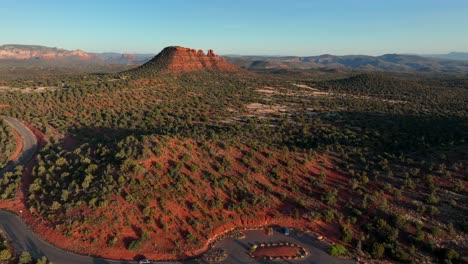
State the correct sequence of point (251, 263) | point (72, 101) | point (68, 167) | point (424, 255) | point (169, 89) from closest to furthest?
1. point (251, 263)
2. point (424, 255)
3. point (68, 167)
4. point (72, 101)
5. point (169, 89)

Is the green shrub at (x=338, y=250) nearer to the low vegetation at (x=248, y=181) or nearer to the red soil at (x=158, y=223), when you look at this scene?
the low vegetation at (x=248, y=181)

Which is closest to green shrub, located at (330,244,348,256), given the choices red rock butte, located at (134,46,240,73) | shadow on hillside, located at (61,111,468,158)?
shadow on hillside, located at (61,111,468,158)

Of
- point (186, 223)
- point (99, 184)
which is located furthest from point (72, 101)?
point (186, 223)

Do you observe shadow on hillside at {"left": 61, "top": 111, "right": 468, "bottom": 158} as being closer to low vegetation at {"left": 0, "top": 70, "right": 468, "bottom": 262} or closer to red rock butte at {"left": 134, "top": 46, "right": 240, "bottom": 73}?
low vegetation at {"left": 0, "top": 70, "right": 468, "bottom": 262}

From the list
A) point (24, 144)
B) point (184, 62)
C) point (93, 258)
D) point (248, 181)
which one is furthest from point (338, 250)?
point (184, 62)

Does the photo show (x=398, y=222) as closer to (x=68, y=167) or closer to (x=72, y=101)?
(x=68, y=167)

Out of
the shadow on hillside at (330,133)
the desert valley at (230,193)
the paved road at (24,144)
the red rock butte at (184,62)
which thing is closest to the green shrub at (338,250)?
the desert valley at (230,193)
